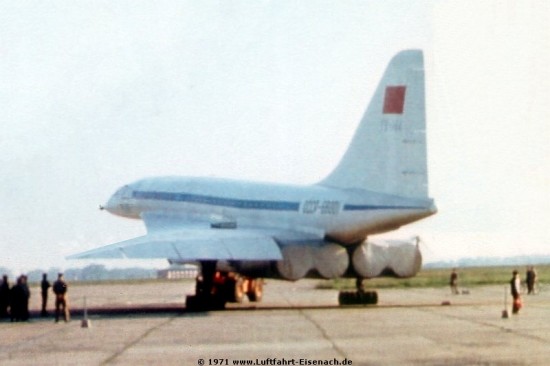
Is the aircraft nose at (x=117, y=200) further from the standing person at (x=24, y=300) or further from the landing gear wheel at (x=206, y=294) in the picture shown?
the standing person at (x=24, y=300)

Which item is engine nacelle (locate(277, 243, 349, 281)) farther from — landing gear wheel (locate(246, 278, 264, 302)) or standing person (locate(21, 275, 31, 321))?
standing person (locate(21, 275, 31, 321))

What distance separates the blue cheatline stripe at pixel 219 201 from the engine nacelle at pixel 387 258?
267 cm

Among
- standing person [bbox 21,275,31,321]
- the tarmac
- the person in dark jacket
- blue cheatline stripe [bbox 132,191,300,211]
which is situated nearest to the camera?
the tarmac

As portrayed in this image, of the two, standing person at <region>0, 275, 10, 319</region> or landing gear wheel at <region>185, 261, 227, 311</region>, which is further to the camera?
landing gear wheel at <region>185, 261, 227, 311</region>

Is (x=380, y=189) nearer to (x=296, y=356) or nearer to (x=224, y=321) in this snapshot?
(x=224, y=321)

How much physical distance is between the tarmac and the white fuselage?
311cm

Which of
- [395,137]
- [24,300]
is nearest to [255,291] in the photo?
[395,137]

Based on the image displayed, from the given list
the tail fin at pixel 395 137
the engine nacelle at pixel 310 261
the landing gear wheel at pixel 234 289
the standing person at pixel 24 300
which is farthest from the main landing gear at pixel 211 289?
the standing person at pixel 24 300

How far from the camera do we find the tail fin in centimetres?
3039

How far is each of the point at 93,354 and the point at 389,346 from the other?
16.5ft

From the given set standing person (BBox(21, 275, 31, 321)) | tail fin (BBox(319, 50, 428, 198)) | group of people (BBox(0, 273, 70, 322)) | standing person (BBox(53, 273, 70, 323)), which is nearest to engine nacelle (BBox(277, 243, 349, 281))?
tail fin (BBox(319, 50, 428, 198))

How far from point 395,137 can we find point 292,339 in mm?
13466

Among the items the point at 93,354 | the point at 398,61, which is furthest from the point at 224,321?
the point at 398,61

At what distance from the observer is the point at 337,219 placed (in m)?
31.1
